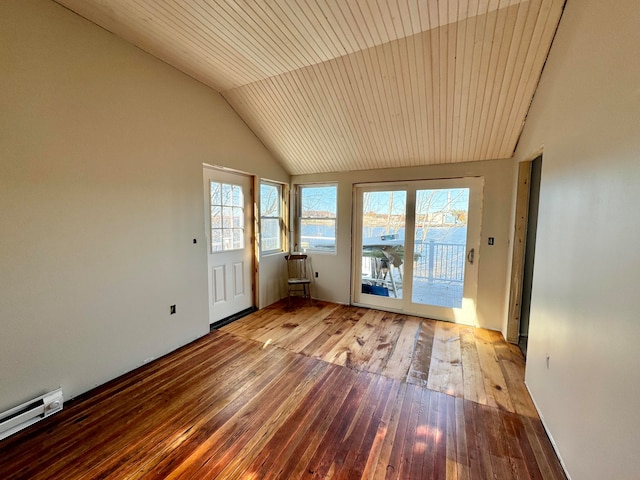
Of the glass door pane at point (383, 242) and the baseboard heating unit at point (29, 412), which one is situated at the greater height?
the glass door pane at point (383, 242)

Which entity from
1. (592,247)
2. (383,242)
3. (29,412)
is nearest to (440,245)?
(383,242)

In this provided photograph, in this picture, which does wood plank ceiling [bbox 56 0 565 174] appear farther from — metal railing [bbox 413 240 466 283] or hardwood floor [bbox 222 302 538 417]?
hardwood floor [bbox 222 302 538 417]

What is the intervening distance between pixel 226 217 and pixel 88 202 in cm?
157

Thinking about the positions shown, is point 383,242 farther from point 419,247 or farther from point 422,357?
point 422,357

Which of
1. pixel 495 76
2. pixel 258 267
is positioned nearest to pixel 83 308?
pixel 258 267

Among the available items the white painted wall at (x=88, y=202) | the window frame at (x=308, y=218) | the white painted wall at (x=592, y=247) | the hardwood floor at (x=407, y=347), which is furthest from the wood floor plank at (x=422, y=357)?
the white painted wall at (x=88, y=202)

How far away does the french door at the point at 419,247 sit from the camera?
347cm

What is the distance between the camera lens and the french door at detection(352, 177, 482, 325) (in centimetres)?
347

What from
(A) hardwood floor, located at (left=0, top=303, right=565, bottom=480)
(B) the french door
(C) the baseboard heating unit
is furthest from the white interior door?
(B) the french door

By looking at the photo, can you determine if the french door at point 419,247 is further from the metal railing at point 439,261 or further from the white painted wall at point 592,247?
the white painted wall at point 592,247

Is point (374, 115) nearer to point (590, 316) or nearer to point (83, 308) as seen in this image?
point (590, 316)

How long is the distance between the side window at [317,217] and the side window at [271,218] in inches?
14.6

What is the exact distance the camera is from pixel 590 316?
4.25 ft

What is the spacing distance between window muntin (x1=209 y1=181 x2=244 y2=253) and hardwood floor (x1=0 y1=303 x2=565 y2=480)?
130 centimetres
